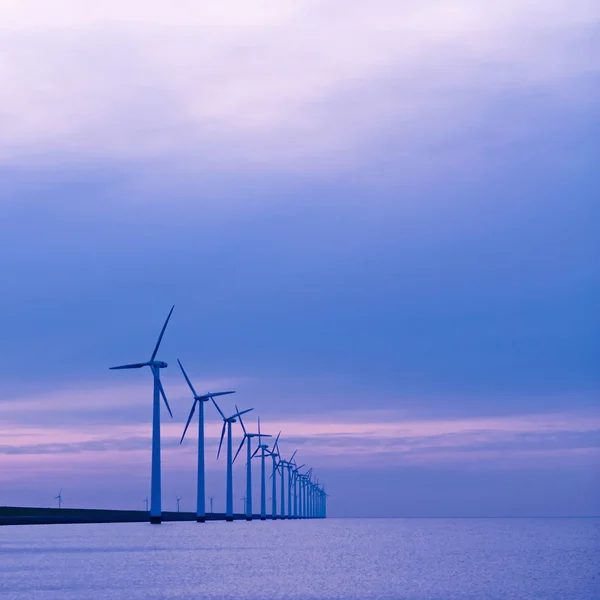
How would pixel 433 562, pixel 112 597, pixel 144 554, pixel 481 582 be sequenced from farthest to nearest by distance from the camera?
pixel 144 554 → pixel 433 562 → pixel 481 582 → pixel 112 597

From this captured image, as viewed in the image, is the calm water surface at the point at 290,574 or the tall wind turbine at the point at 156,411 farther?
the tall wind turbine at the point at 156,411

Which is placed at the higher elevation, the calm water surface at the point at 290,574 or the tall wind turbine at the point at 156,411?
the tall wind turbine at the point at 156,411

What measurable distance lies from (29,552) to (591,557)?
186 feet

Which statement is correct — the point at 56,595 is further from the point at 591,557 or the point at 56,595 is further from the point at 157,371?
the point at 157,371

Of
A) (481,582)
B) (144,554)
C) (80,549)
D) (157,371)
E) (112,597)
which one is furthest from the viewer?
(157,371)

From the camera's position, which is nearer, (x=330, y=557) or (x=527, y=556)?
(x=330, y=557)

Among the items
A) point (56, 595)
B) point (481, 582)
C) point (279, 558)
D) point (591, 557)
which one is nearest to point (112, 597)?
point (56, 595)

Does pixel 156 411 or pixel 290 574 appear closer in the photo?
pixel 290 574

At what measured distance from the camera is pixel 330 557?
368ft

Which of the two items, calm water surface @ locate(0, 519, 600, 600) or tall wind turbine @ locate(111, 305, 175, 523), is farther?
tall wind turbine @ locate(111, 305, 175, 523)

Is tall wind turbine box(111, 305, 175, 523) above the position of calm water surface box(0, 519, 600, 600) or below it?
above

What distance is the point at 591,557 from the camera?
123 m

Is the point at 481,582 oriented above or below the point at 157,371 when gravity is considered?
below

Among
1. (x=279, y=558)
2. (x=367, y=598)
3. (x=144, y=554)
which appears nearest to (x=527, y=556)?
A: (x=279, y=558)
